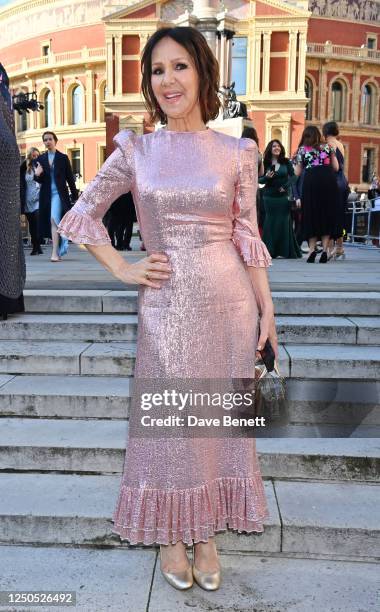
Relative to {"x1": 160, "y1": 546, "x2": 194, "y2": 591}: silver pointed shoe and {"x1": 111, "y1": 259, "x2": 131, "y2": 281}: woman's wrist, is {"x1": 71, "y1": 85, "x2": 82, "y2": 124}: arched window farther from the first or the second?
{"x1": 160, "y1": 546, "x2": 194, "y2": 591}: silver pointed shoe

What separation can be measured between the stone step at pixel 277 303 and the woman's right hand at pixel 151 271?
2.49 meters

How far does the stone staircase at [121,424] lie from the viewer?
2.71 metres

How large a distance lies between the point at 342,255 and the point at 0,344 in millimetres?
6606

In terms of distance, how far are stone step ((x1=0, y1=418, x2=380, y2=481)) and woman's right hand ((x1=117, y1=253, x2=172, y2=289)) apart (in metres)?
1.38

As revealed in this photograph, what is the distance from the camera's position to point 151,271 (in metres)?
2.04

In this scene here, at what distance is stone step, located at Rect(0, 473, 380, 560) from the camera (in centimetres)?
265

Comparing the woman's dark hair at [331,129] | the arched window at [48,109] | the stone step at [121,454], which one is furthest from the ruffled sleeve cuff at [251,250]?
the arched window at [48,109]

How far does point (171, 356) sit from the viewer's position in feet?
6.84

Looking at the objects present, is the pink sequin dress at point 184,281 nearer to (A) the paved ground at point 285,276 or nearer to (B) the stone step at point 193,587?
(B) the stone step at point 193,587

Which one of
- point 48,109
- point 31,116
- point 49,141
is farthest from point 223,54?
point 31,116

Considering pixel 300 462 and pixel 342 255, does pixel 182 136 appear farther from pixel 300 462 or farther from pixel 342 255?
pixel 342 255

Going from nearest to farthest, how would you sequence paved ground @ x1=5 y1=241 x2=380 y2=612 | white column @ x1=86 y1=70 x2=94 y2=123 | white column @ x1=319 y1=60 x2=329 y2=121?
paved ground @ x1=5 y1=241 x2=380 y2=612 → white column @ x1=319 y1=60 x2=329 y2=121 → white column @ x1=86 y1=70 x2=94 y2=123

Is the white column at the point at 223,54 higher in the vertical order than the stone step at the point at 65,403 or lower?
higher

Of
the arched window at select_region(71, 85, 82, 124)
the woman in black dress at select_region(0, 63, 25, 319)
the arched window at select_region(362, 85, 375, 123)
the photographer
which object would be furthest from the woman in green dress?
the arched window at select_region(362, 85, 375, 123)
